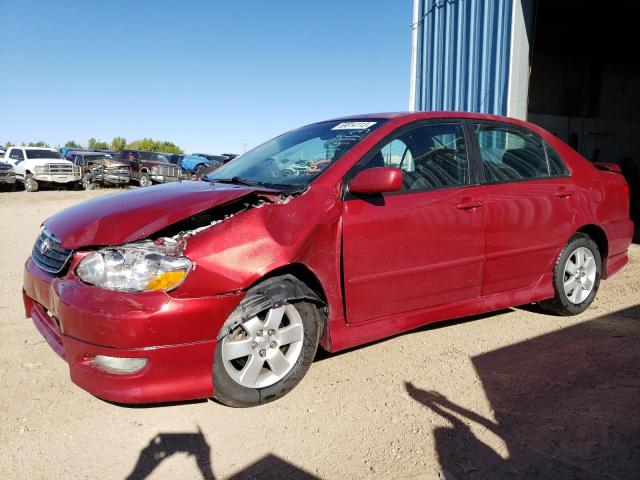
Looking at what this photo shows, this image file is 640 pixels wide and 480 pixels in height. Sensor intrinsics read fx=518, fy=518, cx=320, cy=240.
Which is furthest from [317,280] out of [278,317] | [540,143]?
[540,143]

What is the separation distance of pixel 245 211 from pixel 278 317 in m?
0.58

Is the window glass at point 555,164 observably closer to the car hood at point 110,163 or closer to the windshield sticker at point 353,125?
the windshield sticker at point 353,125

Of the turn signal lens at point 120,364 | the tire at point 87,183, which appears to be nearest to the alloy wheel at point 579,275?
the turn signal lens at point 120,364

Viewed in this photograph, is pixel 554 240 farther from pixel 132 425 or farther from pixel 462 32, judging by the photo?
pixel 462 32

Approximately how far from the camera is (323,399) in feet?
9.18

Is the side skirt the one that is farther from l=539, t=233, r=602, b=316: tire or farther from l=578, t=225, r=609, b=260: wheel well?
l=578, t=225, r=609, b=260: wheel well

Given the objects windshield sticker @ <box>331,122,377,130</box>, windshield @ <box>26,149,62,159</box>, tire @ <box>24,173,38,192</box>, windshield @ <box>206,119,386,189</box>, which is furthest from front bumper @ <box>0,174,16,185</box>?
windshield sticker @ <box>331,122,377,130</box>

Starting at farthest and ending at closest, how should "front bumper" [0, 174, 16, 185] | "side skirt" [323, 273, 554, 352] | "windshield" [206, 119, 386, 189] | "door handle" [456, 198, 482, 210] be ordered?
"front bumper" [0, 174, 16, 185] < "door handle" [456, 198, 482, 210] < "windshield" [206, 119, 386, 189] < "side skirt" [323, 273, 554, 352]

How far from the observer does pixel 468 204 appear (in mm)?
3408

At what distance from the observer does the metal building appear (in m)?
7.98

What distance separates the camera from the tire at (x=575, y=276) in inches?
159

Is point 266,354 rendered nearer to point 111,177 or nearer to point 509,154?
point 509,154

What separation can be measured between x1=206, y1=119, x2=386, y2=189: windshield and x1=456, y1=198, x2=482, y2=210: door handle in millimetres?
742

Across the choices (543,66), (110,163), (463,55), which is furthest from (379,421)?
(110,163)
